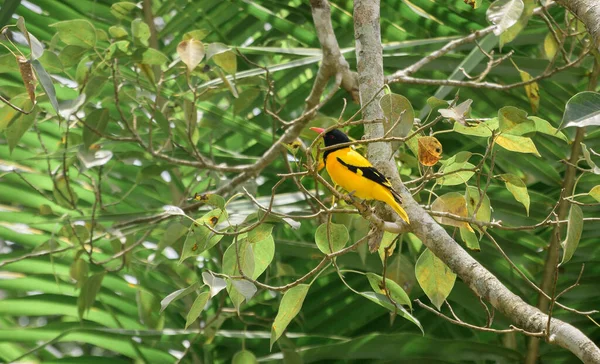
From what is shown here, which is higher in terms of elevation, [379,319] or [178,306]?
[178,306]

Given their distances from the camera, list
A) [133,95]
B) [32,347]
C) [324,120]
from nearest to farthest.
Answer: [324,120] → [32,347] → [133,95]

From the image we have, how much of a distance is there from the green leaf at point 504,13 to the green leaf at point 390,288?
56 cm

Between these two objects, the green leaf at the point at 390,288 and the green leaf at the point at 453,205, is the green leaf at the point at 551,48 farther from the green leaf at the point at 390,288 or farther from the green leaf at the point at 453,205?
the green leaf at the point at 390,288

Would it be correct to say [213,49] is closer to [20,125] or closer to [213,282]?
[20,125]

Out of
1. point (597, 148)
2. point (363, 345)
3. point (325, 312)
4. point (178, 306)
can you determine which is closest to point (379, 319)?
point (325, 312)

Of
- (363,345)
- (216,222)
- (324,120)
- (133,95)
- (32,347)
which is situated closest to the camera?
(216,222)

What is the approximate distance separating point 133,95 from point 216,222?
1.20 m

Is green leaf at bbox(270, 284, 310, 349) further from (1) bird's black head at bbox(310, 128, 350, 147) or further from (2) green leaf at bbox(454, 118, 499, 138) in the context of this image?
(1) bird's black head at bbox(310, 128, 350, 147)

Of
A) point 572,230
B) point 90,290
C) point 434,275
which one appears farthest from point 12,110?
point 572,230

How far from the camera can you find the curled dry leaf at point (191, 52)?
216 cm

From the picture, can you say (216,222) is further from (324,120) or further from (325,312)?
(325,312)

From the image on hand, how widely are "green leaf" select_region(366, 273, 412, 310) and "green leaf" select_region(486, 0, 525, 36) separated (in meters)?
0.56

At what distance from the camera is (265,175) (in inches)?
113

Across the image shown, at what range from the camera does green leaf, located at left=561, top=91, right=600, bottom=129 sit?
1.30 meters
